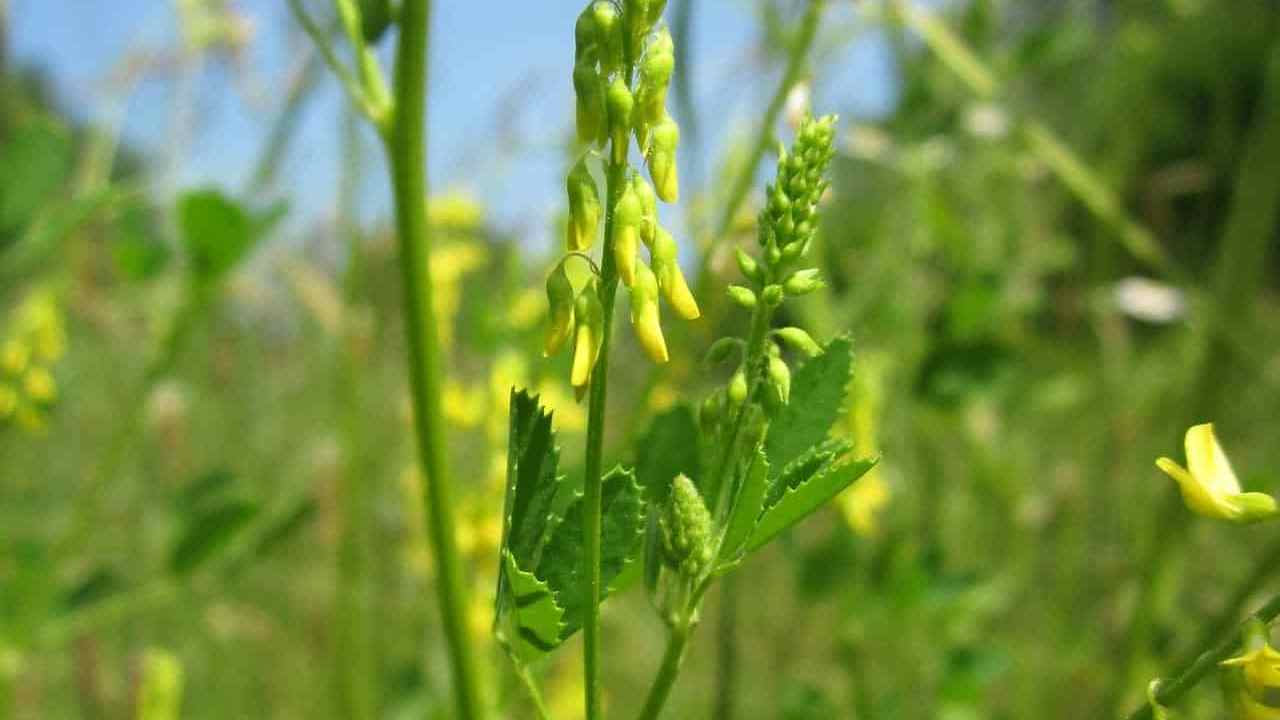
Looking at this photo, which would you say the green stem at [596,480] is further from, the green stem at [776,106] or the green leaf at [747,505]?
the green stem at [776,106]

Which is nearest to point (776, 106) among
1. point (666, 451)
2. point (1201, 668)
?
point (666, 451)

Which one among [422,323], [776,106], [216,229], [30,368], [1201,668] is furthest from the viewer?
[30,368]

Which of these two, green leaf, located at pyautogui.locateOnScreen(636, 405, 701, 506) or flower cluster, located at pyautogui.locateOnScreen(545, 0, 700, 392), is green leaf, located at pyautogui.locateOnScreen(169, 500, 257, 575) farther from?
flower cluster, located at pyautogui.locateOnScreen(545, 0, 700, 392)

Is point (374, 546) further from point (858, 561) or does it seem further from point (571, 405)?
point (858, 561)

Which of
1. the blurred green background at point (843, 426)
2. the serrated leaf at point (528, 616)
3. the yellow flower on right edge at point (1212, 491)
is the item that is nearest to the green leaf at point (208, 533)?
the blurred green background at point (843, 426)

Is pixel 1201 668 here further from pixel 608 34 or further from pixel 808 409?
pixel 608 34

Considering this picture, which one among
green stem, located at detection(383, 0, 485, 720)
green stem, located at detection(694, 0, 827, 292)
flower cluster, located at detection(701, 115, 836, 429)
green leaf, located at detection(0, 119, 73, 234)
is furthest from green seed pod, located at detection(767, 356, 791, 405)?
green leaf, located at detection(0, 119, 73, 234)
